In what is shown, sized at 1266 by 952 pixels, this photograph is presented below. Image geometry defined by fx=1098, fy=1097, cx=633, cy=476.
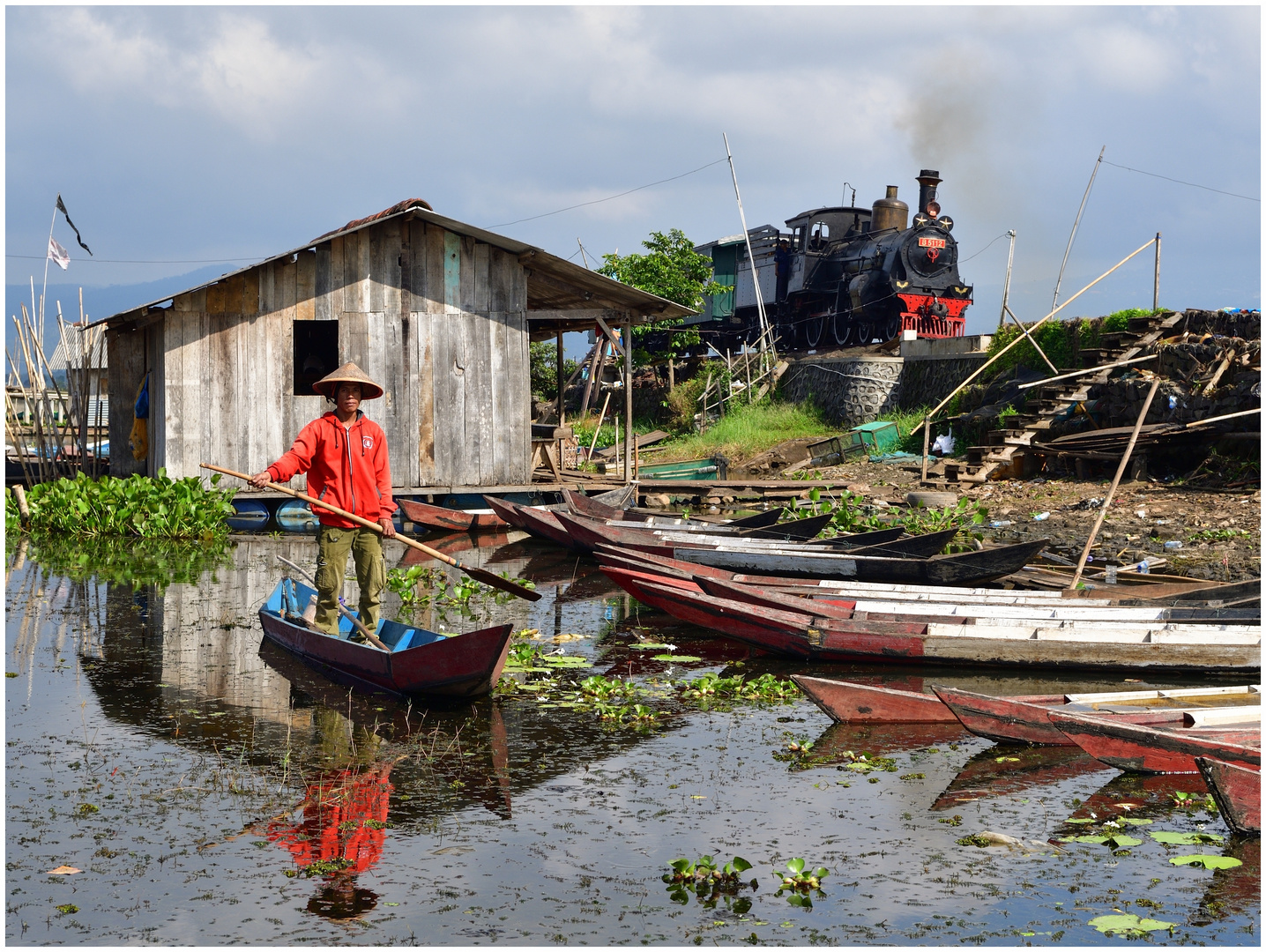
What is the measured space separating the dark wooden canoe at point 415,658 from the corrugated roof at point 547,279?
8108mm

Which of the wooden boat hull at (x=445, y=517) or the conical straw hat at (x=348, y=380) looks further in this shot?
the wooden boat hull at (x=445, y=517)

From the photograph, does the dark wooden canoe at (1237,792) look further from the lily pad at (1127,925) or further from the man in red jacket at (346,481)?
the man in red jacket at (346,481)

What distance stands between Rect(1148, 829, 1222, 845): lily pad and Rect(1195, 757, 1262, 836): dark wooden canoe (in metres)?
0.09

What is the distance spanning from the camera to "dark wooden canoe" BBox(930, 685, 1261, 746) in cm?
484

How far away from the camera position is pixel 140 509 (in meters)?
13.6

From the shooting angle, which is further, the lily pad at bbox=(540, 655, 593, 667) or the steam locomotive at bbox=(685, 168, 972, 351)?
the steam locomotive at bbox=(685, 168, 972, 351)

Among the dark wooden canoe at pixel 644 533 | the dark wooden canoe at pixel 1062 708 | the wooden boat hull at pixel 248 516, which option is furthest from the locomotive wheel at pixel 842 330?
the dark wooden canoe at pixel 1062 708

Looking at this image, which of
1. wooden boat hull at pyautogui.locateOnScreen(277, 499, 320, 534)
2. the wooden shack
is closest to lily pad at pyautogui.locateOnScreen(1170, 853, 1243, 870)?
the wooden shack

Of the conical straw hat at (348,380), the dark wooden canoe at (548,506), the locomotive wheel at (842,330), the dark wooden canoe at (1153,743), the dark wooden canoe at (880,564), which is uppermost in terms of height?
the locomotive wheel at (842,330)

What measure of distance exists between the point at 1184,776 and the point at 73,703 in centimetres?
581

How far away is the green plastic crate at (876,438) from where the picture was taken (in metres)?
20.5

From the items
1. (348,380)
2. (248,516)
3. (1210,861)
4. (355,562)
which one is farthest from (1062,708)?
(248,516)

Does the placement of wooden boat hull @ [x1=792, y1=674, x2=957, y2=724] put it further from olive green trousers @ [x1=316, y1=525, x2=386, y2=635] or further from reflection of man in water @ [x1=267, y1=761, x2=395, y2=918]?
olive green trousers @ [x1=316, y1=525, x2=386, y2=635]

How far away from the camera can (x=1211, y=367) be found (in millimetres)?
16172
